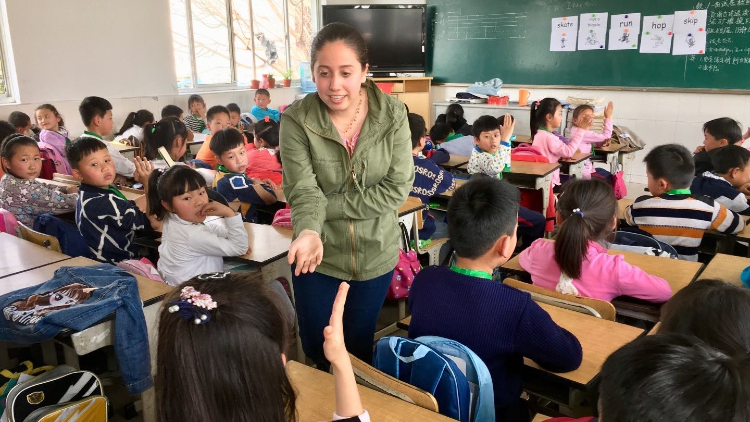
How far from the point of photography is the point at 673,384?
29.2 inches

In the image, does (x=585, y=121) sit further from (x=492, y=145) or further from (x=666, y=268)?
(x=666, y=268)

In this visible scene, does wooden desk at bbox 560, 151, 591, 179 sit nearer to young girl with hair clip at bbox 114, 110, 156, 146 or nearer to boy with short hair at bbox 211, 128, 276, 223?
boy with short hair at bbox 211, 128, 276, 223

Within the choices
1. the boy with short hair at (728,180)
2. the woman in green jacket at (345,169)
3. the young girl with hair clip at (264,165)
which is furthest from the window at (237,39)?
the woman in green jacket at (345,169)

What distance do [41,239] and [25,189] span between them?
0.62m

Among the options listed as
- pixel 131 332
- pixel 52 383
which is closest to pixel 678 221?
pixel 131 332

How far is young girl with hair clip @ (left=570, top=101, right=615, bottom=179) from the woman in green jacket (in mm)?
3292

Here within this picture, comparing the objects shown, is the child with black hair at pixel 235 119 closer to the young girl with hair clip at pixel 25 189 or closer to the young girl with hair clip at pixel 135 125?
the young girl with hair clip at pixel 135 125

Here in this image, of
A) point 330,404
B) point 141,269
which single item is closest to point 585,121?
point 141,269

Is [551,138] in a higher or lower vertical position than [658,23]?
lower

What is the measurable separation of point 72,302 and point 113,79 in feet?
16.6

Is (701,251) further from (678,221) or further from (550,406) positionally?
(550,406)

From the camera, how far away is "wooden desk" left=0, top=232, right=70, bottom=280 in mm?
2158

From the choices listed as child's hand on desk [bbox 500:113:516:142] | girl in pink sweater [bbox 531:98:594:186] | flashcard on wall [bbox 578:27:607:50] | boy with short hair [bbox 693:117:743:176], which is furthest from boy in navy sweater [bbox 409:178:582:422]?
flashcard on wall [bbox 578:27:607:50]

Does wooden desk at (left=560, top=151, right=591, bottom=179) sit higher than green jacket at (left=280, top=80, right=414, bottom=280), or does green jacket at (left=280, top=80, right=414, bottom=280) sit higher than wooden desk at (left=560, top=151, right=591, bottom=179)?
green jacket at (left=280, top=80, right=414, bottom=280)
